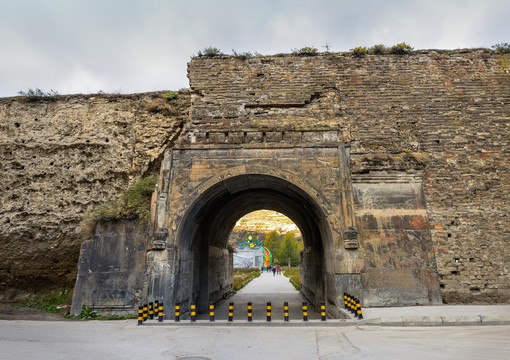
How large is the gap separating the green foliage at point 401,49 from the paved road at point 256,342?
944 cm

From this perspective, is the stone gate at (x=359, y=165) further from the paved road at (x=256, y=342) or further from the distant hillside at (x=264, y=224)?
the distant hillside at (x=264, y=224)

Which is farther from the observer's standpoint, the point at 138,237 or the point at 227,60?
the point at 227,60

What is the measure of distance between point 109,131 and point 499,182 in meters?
13.7

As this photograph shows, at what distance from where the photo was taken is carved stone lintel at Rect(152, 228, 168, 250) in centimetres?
873

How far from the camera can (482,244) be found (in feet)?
31.4

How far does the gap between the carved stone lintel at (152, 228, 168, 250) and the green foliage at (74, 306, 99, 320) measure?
2790mm

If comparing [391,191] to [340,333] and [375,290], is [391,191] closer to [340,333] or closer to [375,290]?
[375,290]

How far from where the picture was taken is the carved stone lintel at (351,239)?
857cm

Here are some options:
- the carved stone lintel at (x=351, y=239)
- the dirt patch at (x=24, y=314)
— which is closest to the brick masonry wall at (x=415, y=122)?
the carved stone lintel at (x=351, y=239)

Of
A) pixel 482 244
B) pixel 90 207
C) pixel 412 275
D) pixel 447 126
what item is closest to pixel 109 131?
pixel 90 207

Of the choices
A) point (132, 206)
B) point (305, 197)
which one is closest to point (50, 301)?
point (132, 206)

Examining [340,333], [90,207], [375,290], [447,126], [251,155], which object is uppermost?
[447,126]

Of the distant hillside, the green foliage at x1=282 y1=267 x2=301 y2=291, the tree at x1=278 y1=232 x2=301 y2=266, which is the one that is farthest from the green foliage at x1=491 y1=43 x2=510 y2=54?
the distant hillside

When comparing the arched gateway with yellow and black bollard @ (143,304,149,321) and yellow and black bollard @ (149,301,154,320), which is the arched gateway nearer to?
yellow and black bollard @ (149,301,154,320)
